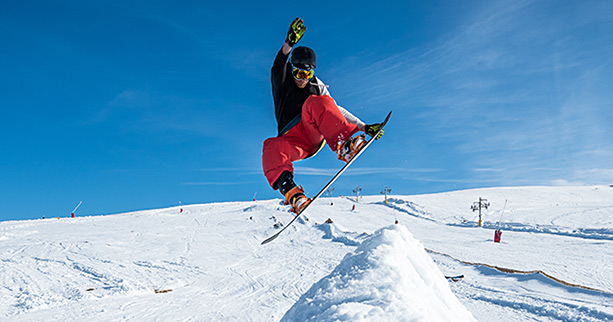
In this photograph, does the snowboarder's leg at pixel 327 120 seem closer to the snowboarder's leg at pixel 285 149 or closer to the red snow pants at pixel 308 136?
the red snow pants at pixel 308 136

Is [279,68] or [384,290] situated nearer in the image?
[384,290]

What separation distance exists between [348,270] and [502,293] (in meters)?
3.29

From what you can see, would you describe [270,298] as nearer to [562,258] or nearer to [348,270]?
[348,270]

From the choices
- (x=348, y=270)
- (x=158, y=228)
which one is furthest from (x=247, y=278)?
(x=158, y=228)

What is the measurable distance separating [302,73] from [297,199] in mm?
1021

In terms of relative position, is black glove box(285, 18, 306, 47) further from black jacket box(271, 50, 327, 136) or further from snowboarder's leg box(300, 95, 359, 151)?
snowboarder's leg box(300, 95, 359, 151)

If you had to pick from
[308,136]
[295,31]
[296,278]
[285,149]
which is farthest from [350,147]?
[296,278]

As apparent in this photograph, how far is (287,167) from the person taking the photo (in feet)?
9.66

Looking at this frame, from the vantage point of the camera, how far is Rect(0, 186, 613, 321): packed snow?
1.59 meters

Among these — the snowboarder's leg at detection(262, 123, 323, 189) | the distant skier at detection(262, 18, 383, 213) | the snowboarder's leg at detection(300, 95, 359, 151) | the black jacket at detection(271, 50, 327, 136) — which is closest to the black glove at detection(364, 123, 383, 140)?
the distant skier at detection(262, 18, 383, 213)

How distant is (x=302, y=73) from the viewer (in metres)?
2.88

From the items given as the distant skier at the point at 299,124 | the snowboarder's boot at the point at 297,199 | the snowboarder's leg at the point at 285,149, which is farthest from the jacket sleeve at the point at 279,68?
the snowboarder's boot at the point at 297,199

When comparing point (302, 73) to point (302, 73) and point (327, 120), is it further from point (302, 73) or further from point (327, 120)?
point (327, 120)

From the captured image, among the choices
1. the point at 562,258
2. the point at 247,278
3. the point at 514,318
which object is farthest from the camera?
the point at 562,258
